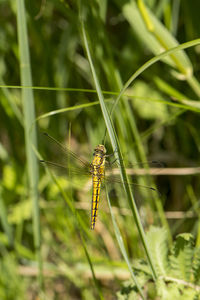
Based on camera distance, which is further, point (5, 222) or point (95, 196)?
point (5, 222)

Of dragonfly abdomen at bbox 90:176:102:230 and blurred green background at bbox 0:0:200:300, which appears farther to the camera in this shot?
blurred green background at bbox 0:0:200:300

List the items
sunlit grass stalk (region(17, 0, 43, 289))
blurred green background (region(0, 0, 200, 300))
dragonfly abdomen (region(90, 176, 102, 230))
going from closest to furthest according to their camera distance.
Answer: sunlit grass stalk (region(17, 0, 43, 289)) < dragonfly abdomen (region(90, 176, 102, 230)) < blurred green background (region(0, 0, 200, 300))

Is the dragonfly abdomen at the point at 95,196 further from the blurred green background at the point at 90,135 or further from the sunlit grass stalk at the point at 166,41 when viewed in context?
the sunlit grass stalk at the point at 166,41

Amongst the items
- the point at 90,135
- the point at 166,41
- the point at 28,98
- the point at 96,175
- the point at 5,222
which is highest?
the point at 166,41

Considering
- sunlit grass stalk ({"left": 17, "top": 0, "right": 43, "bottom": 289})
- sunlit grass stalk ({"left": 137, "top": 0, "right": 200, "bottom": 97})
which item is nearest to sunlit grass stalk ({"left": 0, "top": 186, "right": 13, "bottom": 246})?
sunlit grass stalk ({"left": 17, "top": 0, "right": 43, "bottom": 289})

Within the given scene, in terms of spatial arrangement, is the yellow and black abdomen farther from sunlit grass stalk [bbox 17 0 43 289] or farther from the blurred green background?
sunlit grass stalk [bbox 17 0 43 289]

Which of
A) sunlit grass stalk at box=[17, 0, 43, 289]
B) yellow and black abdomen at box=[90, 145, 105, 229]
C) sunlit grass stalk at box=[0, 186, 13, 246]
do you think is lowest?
sunlit grass stalk at box=[0, 186, 13, 246]

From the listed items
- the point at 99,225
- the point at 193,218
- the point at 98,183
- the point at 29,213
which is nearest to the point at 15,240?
the point at 29,213

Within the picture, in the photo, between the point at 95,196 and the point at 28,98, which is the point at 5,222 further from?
the point at 28,98

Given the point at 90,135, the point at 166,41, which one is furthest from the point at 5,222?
the point at 166,41

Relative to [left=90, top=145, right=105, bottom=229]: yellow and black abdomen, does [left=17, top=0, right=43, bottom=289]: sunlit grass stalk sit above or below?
above
